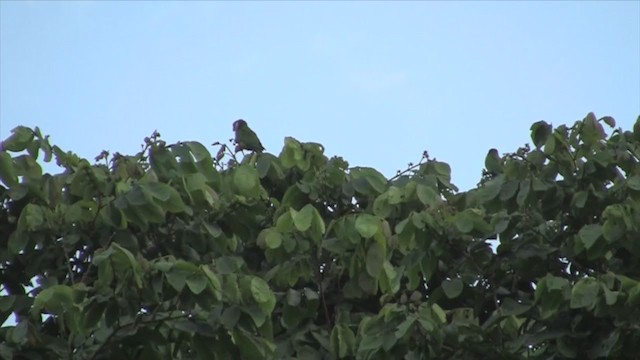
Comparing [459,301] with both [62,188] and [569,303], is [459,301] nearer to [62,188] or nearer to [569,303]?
[569,303]

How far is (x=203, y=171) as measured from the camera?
8133 mm

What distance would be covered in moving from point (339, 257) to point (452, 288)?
739 mm

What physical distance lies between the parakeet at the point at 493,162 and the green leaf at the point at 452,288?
839 mm

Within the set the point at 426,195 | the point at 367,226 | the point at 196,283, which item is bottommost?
the point at 196,283

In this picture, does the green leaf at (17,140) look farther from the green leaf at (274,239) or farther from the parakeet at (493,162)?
the parakeet at (493,162)

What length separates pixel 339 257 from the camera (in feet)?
27.2

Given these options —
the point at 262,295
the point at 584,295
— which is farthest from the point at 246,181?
the point at 584,295

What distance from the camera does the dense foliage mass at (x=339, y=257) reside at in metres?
7.02

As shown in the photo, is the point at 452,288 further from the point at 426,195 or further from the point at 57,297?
the point at 57,297

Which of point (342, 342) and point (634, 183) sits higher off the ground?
point (634, 183)

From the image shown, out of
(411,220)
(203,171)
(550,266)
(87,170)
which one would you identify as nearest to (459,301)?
(550,266)

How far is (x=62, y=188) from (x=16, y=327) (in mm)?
1115

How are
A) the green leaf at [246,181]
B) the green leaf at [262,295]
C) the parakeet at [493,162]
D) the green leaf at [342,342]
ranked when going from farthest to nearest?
the parakeet at [493,162] < the green leaf at [246,181] < the green leaf at [342,342] < the green leaf at [262,295]

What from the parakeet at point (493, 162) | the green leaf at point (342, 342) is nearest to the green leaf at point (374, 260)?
the green leaf at point (342, 342)
